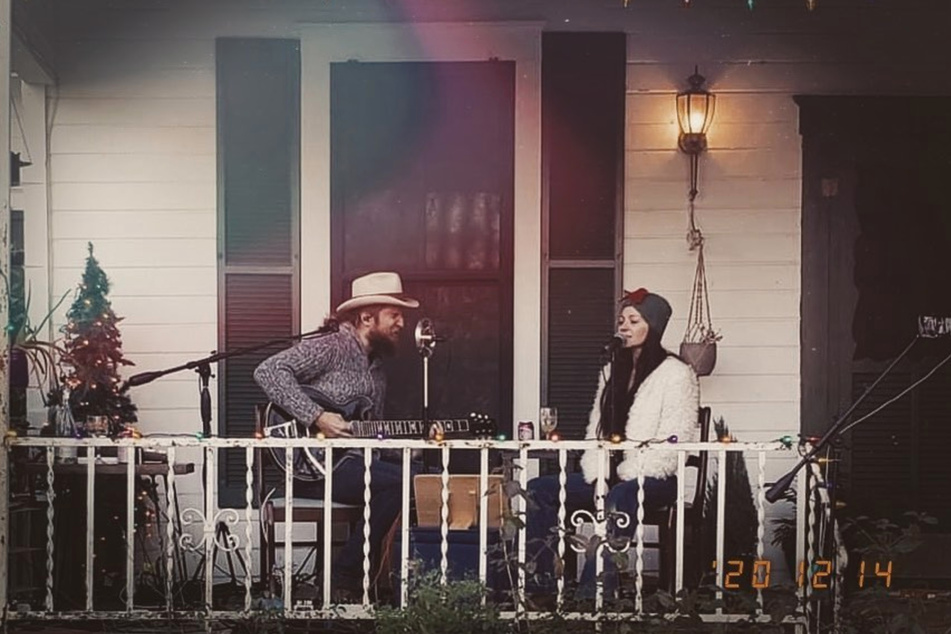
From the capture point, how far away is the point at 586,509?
230 inches

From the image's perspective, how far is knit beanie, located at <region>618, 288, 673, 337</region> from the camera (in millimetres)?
6129

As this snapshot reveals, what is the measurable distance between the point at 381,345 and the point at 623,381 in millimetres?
1139

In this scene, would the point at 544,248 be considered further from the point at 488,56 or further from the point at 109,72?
the point at 109,72

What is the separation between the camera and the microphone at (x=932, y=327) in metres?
6.34

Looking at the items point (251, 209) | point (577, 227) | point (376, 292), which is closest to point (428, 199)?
point (376, 292)

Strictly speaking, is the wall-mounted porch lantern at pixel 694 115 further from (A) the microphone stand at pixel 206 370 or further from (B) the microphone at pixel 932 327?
(A) the microphone stand at pixel 206 370

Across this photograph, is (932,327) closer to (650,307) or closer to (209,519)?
(650,307)

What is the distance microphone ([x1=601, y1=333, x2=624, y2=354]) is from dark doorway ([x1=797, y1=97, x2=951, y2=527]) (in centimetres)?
92

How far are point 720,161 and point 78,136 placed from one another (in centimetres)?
→ 302

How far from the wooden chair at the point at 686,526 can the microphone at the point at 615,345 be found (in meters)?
0.47

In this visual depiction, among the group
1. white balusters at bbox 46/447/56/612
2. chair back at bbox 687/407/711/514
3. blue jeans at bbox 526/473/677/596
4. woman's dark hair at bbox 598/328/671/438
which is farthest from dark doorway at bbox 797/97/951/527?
white balusters at bbox 46/447/56/612

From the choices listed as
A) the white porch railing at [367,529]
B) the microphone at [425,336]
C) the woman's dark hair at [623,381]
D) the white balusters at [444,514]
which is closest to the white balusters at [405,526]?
the white porch railing at [367,529]

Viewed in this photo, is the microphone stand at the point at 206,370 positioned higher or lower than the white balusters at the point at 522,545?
higher

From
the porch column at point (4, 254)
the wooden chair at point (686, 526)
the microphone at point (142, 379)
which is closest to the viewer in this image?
the porch column at point (4, 254)
